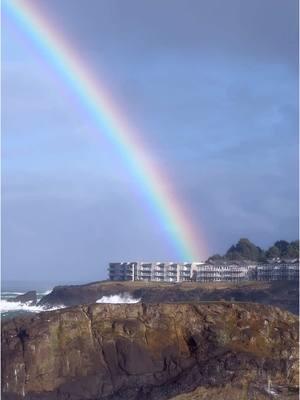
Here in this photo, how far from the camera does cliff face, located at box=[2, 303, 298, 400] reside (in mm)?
26500

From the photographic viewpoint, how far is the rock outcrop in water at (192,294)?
74.4 metres

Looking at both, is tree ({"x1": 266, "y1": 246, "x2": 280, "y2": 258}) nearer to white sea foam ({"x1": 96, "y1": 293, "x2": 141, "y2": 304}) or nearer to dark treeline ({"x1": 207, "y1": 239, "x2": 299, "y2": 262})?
dark treeline ({"x1": 207, "y1": 239, "x2": 299, "y2": 262})

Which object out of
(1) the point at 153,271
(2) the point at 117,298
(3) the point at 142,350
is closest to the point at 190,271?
(1) the point at 153,271

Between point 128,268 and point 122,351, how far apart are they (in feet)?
280

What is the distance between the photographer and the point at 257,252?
125 meters

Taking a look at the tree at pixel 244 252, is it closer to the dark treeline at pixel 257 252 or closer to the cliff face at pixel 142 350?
the dark treeline at pixel 257 252

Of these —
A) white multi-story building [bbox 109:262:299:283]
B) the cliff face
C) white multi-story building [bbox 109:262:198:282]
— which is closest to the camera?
the cliff face

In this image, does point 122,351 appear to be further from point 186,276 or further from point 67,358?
point 186,276

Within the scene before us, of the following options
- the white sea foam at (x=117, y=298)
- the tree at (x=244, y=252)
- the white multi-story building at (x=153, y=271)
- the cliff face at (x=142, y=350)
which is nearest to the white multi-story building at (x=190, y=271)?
the white multi-story building at (x=153, y=271)

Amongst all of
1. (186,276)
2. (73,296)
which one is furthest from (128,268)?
(73,296)

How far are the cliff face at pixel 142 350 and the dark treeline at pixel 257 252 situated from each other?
275 ft

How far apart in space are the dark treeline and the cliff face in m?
83.8

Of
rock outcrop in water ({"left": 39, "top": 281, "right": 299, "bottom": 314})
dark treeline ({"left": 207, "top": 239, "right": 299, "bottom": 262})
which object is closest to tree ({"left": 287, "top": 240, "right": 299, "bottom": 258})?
dark treeline ({"left": 207, "top": 239, "right": 299, "bottom": 262})

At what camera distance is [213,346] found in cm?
2853
